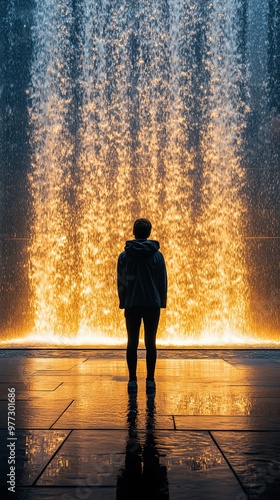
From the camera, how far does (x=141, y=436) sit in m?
3.51

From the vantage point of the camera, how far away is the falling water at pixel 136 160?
1216 cm

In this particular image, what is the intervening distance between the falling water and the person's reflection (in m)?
8.56

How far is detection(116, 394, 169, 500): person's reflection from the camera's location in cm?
247

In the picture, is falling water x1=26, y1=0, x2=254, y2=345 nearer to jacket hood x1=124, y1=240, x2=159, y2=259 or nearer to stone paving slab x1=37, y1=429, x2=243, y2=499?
jacket hood x1=124, y1=240, x2=159, y2=259

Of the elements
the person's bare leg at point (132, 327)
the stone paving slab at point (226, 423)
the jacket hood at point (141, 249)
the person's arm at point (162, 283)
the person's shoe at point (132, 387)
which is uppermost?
the jacket hood at point (141, 249)

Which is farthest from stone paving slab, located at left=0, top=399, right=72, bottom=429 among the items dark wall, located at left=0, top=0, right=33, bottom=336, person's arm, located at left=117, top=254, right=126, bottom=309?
dark wall, located at left=0, top=0, right=33, bottom=336

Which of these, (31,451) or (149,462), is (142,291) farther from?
(149,462)

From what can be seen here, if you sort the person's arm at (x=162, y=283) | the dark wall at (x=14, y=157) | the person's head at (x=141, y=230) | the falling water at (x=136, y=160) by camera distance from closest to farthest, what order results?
the person's arm at (x=162, y=283) → the person's head at (x=141, y=230) → the falling water at (x=136, y=160) → the dark wall at (x=14, y=157)

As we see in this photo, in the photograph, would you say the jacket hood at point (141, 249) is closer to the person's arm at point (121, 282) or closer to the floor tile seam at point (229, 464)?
the person's arm at point (121, 282)

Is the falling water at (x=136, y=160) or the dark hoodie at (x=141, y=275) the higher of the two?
the falling water at (x=136, y=160)

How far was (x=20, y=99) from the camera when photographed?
42.6 feet

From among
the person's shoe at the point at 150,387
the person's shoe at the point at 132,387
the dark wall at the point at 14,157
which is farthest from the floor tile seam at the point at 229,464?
the dark wall at the point at 14,157

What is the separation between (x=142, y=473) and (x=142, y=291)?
7.90 feet

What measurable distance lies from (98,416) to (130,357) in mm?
1179
